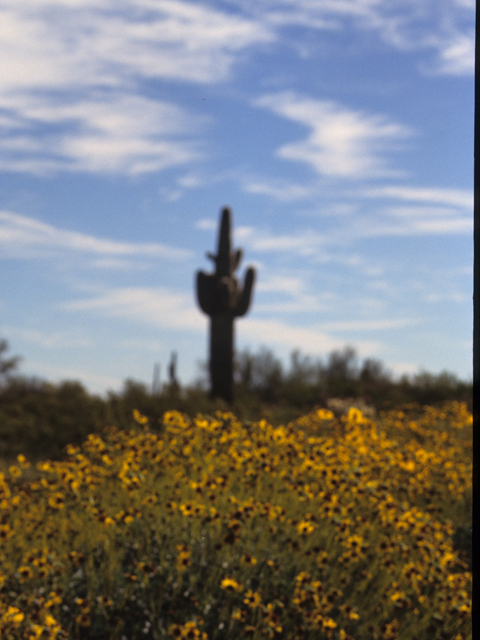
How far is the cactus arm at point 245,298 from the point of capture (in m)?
17.9

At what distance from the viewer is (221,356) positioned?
1769cm

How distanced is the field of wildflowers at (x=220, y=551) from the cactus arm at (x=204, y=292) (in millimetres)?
12109

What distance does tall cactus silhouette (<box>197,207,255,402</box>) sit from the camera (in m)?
17.6

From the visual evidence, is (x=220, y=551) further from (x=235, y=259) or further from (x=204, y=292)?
(x=235, y=259)

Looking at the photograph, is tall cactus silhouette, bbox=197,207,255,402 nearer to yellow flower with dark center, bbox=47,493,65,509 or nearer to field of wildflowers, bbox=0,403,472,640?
field of wildflowers, bbox=0,403,472,640

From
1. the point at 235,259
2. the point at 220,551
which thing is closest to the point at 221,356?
the point at 235,259

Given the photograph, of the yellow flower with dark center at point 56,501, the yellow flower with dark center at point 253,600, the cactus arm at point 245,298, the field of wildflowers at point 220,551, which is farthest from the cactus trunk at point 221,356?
the yellow flower with dark center at point 253,600

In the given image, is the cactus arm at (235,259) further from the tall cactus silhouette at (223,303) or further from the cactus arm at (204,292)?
the cactus arm at (204,292)

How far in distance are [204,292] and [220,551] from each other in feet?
45.9

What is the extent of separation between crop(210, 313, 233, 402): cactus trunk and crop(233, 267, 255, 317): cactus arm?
24 cm

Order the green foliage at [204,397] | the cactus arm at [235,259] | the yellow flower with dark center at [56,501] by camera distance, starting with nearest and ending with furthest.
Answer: the yellow flower with dark center at [56,501] → the green foliage at [204,397] → the cactus arm at [235,259]

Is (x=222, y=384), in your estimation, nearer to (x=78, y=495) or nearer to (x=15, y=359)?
(x=15, y=359)

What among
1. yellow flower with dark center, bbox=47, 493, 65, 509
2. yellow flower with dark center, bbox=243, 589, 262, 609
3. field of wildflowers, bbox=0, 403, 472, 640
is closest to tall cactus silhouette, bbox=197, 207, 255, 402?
field of wildflowers, bbox=0, 403, 472, 640

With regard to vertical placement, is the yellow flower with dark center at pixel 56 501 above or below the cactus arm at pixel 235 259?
below
